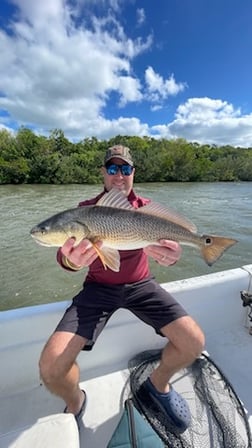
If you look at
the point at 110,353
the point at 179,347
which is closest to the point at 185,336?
the point at 179,347

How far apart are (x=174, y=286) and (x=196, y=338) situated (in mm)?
655

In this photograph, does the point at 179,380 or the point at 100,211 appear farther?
the point at 179,380

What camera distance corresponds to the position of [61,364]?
1671mm

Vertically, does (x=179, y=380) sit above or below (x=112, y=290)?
below

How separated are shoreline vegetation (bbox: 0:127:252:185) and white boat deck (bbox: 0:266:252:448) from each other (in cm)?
2907

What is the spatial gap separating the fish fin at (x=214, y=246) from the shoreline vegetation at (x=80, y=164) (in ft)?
97.6

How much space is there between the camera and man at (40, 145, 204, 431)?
1.70 metres

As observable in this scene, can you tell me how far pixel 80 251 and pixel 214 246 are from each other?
81 cm

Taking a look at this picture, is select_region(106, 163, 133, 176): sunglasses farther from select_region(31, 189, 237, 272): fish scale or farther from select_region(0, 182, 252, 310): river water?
select_region(0, 182, 252, 310): river water

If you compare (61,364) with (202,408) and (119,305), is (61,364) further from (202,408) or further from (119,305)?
(202,408)

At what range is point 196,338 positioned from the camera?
185 cm

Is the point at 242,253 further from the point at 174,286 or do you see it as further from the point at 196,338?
the point at 196,338

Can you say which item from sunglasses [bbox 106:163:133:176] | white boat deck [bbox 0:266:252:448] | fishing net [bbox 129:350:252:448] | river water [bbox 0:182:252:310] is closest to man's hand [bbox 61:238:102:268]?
white boat deck [bbox 0:266:252:448]

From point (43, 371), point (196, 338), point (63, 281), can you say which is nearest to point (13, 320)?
point (43, 371)
